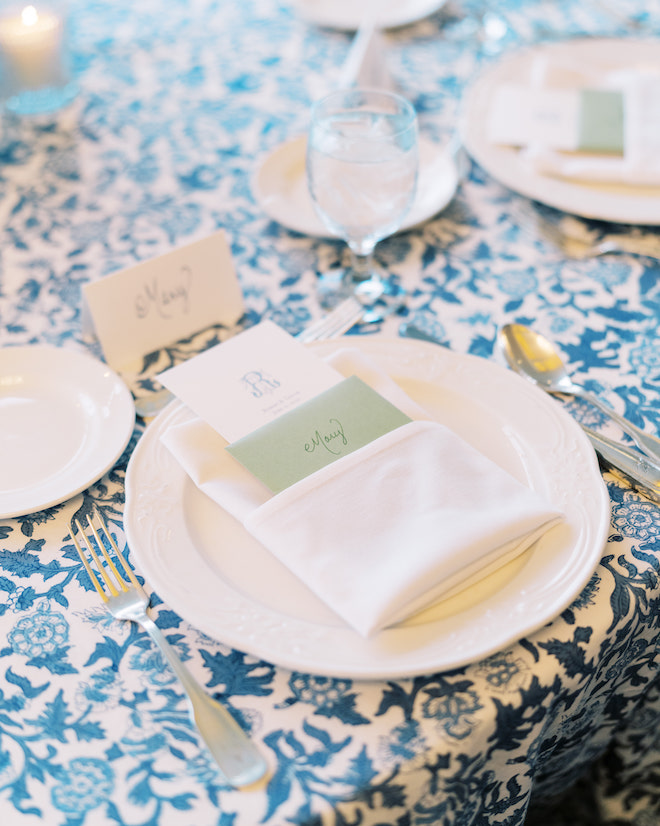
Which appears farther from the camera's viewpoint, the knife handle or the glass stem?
the glass stem

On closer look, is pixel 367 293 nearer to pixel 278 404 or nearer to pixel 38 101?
pixel 278 404

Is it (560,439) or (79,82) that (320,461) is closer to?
(560,439)

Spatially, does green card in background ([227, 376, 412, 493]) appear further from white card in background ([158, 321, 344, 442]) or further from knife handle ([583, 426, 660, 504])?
knife handle ([583, 426, 660, 504])

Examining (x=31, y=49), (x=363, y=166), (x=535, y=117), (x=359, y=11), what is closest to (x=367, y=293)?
(x=363, y=166)

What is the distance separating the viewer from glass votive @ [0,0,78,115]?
122 cm

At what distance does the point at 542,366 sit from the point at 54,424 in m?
0.51

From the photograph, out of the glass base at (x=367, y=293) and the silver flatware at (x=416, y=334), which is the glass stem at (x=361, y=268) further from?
the silver flatware at (x=416, y=334)

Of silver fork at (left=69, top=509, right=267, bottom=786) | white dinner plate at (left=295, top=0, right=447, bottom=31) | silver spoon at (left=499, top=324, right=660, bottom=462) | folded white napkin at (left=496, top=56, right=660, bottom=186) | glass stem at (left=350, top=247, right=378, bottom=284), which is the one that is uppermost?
white dinner plate at (left=295, top=0, right=447, bottom=31)

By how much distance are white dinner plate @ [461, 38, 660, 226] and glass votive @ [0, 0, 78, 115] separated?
67cm

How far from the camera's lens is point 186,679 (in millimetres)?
564

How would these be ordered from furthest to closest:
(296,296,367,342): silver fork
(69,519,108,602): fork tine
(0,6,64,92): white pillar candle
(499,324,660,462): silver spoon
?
(0,6,64,92): white pillar candle, (296,296,367,342): silver fork, (499,324,660,462): silver spoon, (69,519,108,602): fork tine

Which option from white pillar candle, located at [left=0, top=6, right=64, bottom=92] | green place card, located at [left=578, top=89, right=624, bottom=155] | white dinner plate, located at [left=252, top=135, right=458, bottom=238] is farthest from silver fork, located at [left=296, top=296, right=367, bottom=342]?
white pillar candle, located at [left=0, top=6, right=64, bottom=92]

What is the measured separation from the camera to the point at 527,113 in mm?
1122

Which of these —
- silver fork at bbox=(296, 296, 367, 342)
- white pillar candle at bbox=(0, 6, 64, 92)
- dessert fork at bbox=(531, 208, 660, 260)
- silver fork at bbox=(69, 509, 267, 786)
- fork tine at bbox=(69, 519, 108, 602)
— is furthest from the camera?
white pillar candle at bbox=(0, 6, 64, 92)
